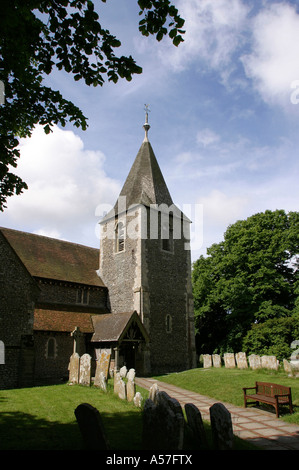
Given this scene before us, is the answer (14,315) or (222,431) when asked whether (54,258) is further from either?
(222,431)

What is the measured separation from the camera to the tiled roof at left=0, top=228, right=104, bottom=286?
21484 millimetres

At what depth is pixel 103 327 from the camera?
1958 centimetres

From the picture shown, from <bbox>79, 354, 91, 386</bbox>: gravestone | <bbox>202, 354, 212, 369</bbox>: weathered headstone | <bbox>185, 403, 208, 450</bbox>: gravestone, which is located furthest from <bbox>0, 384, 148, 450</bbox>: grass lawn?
<bbox>202, 354, 212, 369</bbox>: weathered headstone

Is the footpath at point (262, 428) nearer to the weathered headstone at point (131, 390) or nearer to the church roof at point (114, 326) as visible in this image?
the weathered headstone at point (131, 390)

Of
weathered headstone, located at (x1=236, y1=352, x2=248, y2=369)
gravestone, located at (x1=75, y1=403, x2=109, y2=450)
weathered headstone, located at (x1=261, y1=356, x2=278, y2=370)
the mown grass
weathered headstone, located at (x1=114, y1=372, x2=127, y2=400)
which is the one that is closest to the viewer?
gravestone, located at (x1=75, y1=403, x2=109, y2=450)

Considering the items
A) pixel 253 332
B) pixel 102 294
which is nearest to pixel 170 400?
pixel 102 294

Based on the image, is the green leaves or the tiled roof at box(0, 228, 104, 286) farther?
the tiled roof at box(0, 228, 104, 286)

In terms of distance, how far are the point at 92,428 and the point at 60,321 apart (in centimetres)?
1433

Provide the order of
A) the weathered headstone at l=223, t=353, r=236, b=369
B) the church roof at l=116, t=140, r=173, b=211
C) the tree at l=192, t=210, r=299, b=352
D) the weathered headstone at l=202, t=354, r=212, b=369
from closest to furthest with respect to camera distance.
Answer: the weathered headstone at l=223, t=353, r=236, b=369 → the weathered headstone at l=202, t=354, r=212, b=369 → the church roof at l=116, t=140, r=173, b=211 → the tree at l=192, t=210, r=299, b=352

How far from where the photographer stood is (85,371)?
14047mm

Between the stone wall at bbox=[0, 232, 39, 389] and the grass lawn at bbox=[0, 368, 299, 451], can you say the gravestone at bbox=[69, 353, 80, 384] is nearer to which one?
the grass lawn at bbox=[0, 368, 299, 451]

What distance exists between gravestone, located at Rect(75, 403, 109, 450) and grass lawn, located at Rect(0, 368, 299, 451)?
2.30ft

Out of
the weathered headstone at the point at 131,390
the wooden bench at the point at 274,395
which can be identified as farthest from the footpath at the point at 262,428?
the weathered headstone at the point at 131,390

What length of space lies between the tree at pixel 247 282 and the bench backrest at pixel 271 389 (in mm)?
15291
